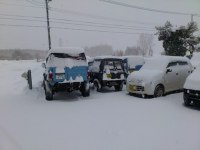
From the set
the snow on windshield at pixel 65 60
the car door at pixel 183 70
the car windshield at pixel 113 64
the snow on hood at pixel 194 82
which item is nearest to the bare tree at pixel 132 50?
the car windshield at pixel 113 64

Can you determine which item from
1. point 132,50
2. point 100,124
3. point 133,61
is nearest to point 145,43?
point 132,50

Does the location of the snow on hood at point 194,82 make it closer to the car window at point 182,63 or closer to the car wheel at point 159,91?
the car wheel at point 159,91

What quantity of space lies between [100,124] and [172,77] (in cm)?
530

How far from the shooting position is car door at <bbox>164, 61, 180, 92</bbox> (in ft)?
31.4

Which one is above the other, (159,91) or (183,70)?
(183,70)

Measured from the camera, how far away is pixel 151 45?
217ft

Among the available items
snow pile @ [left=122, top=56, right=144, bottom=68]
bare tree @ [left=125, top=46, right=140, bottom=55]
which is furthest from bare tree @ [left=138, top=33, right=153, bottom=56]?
snow pile @ [left=122, top=56, right=144, bottom=68]

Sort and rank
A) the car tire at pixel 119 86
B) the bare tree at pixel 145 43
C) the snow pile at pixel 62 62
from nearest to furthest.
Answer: the snow pile at pixel 62 62 < the car tire at pixel 119 86 < the bare tree at pixel 145 43

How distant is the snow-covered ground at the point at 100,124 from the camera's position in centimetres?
459

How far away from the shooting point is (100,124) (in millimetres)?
5867

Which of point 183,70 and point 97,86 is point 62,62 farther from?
point 183,70

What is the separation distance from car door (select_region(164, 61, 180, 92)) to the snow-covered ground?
80 cm

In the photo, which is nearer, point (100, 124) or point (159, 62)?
point (100, 124)

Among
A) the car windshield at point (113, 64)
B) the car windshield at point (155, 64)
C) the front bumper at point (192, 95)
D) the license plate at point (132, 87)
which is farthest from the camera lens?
the car windshield at point (113, 64)
